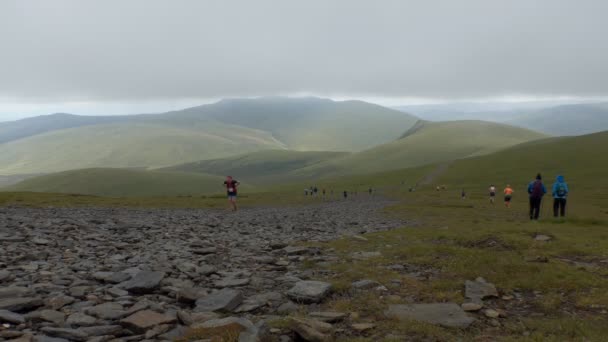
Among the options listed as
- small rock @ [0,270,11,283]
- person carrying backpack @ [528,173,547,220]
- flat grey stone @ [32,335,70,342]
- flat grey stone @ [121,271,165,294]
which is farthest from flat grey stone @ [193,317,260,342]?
person carrying backpack @ [528,173,547,220]

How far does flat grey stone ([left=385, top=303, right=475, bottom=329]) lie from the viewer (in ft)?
30.5

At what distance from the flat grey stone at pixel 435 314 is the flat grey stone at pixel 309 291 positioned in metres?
1.94

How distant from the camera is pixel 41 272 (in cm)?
1180

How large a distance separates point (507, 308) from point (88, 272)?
39.6 ft

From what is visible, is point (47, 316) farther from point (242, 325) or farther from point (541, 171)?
point (541, 171)

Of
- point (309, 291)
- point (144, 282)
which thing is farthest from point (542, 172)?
point (144, 282)

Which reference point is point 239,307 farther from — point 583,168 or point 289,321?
point 583,168

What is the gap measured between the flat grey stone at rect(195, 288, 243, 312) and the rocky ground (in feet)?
0.08

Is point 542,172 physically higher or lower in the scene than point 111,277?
higher

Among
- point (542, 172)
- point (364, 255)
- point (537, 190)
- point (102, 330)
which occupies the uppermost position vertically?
point (542, 172)

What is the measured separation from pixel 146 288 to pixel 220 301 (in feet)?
7.40

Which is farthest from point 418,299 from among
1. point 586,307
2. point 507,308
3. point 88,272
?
point 88,272

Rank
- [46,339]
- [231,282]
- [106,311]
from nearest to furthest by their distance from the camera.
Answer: [46,339]
[106,311]
[231,282]

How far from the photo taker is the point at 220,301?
10.3 metres
